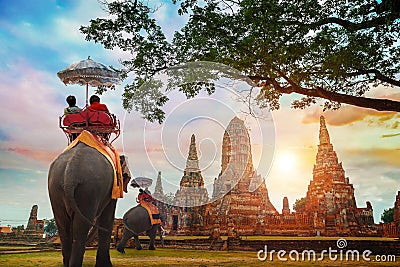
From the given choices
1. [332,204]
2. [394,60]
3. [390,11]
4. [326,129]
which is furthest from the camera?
[326,129]

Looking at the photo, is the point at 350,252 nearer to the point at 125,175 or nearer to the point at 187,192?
the point at 187,192

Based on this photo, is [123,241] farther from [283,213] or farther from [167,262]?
[283,213]

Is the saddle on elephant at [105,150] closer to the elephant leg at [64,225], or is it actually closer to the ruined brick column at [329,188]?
the elephant leg at [64,225]

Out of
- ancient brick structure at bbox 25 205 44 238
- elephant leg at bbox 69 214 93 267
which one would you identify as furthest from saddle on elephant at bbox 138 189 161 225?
ancient brick structure at bbox 25 205 44 238

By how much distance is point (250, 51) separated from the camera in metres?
9.26

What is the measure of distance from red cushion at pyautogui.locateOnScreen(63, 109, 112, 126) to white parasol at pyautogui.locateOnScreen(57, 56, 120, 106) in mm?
1460

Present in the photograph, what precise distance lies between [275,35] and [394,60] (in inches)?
156

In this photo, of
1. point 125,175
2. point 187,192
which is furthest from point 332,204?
point 125,175

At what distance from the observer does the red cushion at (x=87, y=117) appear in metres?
6.38

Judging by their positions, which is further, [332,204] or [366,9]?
[332,204]

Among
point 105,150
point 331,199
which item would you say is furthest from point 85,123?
point 331,199

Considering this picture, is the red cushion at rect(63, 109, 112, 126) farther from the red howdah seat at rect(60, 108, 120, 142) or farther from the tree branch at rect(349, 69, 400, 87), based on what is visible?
the tree branch at rect(349, 69, 400, 87)

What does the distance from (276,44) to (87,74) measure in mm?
4282

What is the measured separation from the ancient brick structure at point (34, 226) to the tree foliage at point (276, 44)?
10.1 meters
